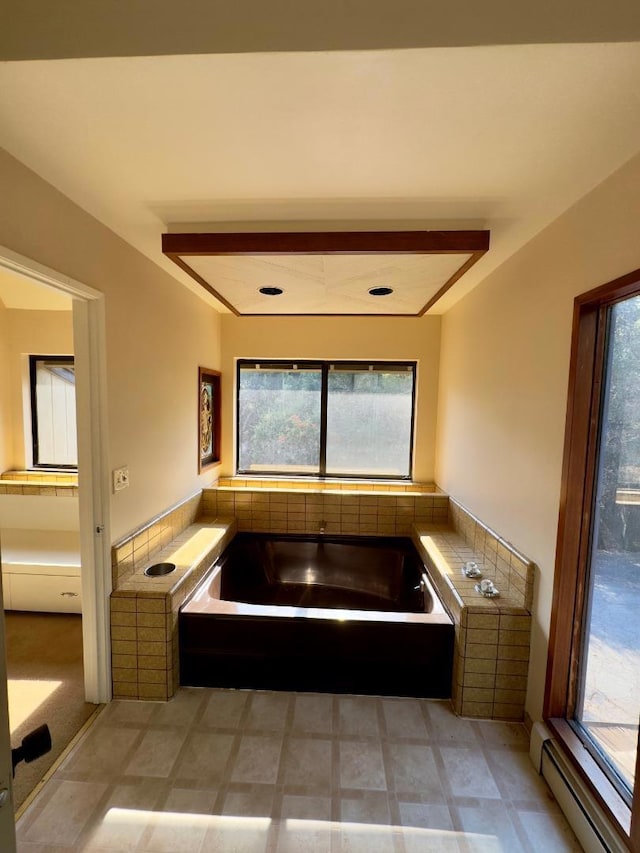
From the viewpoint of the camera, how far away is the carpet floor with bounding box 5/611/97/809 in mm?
1497

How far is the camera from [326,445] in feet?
11.0

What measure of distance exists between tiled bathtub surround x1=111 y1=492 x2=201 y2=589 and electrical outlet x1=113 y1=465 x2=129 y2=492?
0.27m

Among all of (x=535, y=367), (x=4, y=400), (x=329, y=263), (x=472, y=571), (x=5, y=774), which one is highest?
(x=329, y=263)

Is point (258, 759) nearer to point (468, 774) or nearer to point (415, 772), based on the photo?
point (415, 772)

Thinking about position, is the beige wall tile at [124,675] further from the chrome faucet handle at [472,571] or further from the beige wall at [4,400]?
the beige wall at [4,400]

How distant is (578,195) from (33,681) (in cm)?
328

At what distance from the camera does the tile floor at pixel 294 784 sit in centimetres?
122

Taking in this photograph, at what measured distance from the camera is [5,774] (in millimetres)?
718

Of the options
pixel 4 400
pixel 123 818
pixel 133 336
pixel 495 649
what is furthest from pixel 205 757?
pixel 4 400

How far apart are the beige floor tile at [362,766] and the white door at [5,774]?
1.11 m

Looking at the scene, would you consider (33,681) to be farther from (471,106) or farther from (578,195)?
(578,195)

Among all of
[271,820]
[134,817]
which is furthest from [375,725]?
[134,817]

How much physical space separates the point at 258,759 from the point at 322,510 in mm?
1641

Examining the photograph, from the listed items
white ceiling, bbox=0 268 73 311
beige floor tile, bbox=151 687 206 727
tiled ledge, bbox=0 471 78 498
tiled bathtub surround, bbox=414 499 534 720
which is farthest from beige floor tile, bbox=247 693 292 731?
white ceiling, bbox=0 268 73 311
